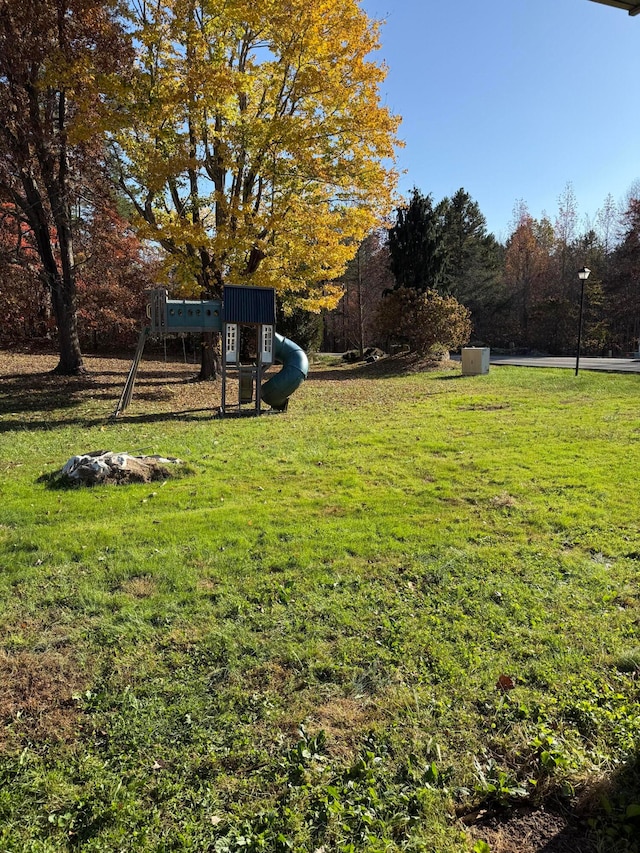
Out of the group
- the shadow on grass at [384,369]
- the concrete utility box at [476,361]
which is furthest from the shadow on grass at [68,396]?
the concrete utility box at [476,361]

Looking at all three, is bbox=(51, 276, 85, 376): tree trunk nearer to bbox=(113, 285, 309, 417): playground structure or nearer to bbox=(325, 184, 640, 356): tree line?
bbox=(113, 285, 309, 417): playground structure

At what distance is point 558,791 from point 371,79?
50.1ft

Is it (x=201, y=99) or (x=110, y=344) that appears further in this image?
(x=110, y=344)

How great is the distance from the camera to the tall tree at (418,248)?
76.9 ft

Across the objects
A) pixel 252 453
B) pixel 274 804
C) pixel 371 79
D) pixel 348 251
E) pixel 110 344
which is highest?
pixel 371 79

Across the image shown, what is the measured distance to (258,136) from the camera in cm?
1238

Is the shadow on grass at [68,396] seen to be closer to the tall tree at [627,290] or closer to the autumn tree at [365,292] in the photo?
the autumn tree at [365,292]

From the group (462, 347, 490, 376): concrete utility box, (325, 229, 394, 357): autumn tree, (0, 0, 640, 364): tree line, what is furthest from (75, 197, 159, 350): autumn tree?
(325, 229, 394, 357): autumn tree

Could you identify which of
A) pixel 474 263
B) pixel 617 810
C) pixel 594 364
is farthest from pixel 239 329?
pixel 474 263

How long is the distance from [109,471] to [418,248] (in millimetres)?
20717

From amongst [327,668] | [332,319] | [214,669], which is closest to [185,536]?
[214,669]

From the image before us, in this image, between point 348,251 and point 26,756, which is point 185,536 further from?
point 348,251

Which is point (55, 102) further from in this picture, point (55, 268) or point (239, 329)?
point (239, 329)

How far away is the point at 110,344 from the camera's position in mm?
29797
